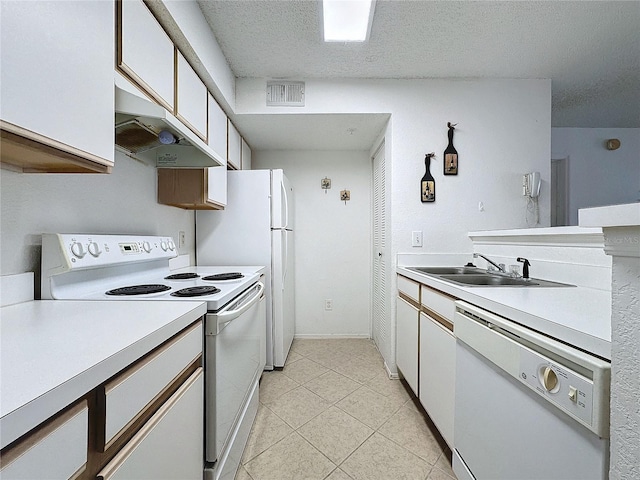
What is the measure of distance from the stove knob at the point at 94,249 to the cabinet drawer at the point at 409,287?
1680 mm

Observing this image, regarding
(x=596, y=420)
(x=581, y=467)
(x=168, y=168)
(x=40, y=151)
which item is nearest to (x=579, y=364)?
(x=596, y=420)

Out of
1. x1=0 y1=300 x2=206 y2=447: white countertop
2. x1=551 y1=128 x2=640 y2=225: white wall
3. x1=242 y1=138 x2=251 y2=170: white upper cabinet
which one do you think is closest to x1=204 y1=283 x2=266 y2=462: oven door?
x1=0 y1=300 x2=206 y2=447: white countertop

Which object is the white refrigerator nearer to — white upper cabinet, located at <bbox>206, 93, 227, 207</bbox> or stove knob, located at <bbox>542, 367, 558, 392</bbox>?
white upper cabinet, located at <bbox>206, 93, 227, 207</bbox>

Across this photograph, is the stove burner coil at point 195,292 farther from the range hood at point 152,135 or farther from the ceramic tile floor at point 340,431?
the ceramic tile floor at point 340,431

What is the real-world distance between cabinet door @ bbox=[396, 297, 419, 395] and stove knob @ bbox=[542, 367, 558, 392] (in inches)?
43.3

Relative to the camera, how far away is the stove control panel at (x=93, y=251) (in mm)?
998

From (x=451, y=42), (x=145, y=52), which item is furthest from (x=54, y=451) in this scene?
(x=451, y=42)

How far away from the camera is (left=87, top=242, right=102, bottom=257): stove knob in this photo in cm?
114

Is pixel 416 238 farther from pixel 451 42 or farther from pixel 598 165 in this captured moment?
pixel 598 165

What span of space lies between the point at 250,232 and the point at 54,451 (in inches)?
78.7

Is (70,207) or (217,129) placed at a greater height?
(217,129)

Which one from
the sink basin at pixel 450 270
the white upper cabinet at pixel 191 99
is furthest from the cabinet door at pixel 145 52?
the sink basin at pixel 450 270

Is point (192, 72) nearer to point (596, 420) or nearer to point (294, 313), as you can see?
point (596, 420)

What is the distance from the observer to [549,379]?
73 cm
